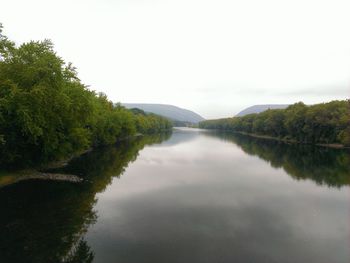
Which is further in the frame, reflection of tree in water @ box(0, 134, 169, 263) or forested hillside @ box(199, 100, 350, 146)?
forested hillside @ box(199, 100, 350, 146)

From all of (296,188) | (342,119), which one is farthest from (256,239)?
(342,119)

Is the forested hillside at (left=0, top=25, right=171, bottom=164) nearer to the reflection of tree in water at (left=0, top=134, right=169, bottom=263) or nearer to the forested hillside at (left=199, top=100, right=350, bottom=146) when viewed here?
the reflection of tree in water at (left=0, top=134, right=169, bottom=263)

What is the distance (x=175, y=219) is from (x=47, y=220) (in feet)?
34.2

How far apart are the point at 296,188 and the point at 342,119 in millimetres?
61510

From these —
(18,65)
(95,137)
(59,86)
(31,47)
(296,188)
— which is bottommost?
(296,188)

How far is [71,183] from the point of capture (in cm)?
3288

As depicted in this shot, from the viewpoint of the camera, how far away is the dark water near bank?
1706 cm

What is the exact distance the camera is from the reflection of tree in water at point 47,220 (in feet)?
53.9

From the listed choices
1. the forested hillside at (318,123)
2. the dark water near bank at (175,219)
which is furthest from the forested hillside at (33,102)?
the forested hillside at (318,123)

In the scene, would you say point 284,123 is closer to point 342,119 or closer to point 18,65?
point 342,119

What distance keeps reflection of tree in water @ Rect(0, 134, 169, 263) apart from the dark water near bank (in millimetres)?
69

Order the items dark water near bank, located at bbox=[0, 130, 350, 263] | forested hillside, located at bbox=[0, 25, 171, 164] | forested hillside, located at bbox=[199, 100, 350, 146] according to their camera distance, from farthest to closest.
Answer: forested hillside, located at bbox=[199, 100, 350, 146]
forested hillside, located at bbox=[0, 25, 171, 164]
dark water near bank, located at bbox=[0, 130, 350, 263]

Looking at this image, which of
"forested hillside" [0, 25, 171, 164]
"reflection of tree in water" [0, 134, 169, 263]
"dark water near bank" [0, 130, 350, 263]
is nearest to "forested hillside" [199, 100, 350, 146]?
"dark water near bank" [0, 130, 350, 263]

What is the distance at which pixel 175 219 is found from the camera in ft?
75.3
